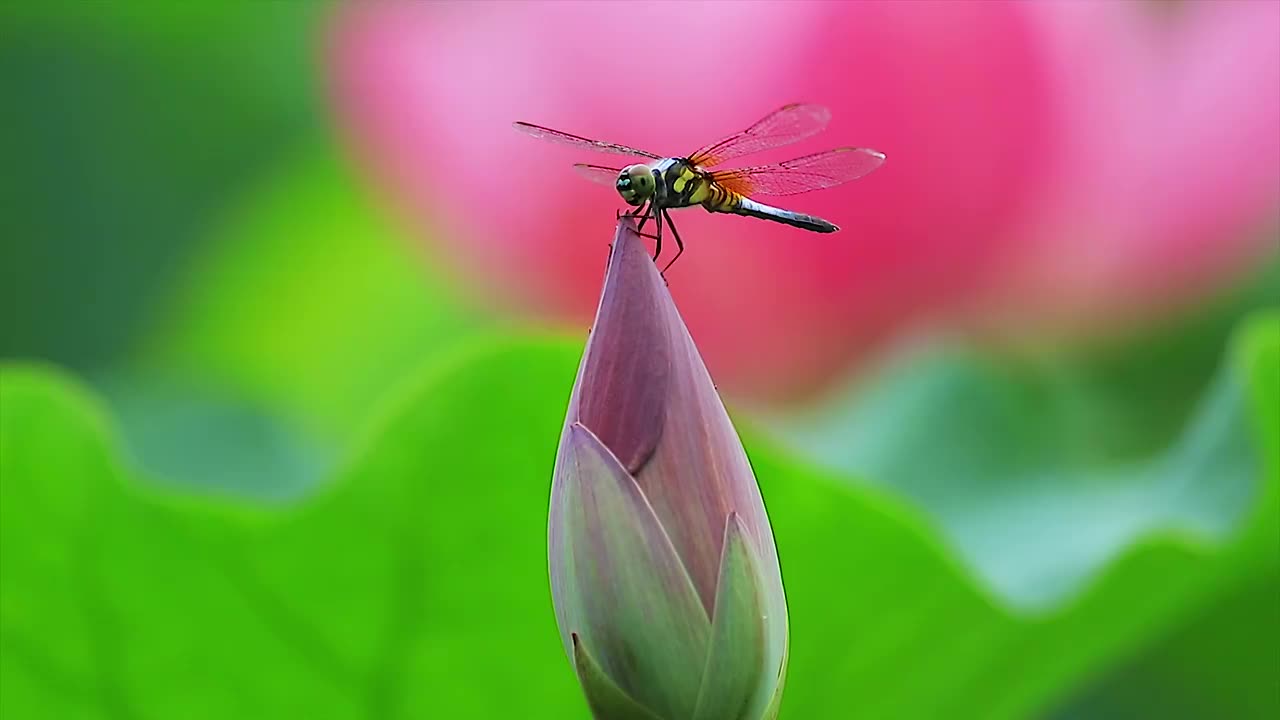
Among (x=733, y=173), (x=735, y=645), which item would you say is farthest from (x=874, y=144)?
(x=735, y=645)

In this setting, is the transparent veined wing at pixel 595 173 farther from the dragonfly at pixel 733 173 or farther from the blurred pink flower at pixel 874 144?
the blurred pink flower at pixel 874 144

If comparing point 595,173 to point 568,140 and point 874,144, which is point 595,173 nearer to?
point 568,140

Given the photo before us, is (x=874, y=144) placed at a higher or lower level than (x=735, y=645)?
higher

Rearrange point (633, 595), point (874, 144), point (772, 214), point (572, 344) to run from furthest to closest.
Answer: point (874, 144), point (572, 344), point (772, 214), point (633, 595)

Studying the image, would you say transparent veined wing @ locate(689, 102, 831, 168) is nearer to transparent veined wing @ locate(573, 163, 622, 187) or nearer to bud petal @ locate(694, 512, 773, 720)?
transparent veined wing @ locate(573, 163, 622, 187)

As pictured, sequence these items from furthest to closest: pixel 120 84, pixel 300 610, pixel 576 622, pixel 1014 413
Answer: pixel 120 84 < pixel 1014 413 < pixel 300 610 < pixel 576 622

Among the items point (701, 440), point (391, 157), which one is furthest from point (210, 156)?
point (701, 440)

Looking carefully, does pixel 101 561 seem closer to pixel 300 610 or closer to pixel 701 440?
pixel 300 610

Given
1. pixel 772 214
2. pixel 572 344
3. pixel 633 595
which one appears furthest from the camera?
pixel 572 344
